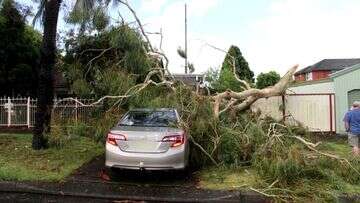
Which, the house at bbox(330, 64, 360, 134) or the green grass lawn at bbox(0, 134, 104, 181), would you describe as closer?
the green grass lawn at bbox(0, 134, 104, 181)

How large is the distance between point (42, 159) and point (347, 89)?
16.2 metres

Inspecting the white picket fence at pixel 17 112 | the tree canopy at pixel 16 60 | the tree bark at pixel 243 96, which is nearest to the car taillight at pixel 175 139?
the tree bark at pixel 243 96

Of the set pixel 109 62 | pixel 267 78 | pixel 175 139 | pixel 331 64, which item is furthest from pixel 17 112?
pixel 331 64

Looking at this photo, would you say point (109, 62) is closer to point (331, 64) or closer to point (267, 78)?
point (267, 78)

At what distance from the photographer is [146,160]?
10422mm

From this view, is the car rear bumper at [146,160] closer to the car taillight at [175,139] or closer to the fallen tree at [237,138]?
the car taillight at [175,139]

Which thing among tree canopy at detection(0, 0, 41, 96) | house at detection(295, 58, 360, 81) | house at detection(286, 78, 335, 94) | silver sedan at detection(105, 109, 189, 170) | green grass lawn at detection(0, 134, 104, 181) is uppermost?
house at detection(295, 58, 360, 81)

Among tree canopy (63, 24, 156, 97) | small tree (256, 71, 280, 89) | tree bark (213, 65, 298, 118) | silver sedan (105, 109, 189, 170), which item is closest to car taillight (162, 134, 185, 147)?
silver sedan (105, 109, 189, 170)

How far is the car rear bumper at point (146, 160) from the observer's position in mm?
10422

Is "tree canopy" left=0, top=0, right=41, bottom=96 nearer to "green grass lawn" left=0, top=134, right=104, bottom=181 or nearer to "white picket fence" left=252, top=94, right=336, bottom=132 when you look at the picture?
"green grass lawn" left=0, top=134, right=104, bottom=181

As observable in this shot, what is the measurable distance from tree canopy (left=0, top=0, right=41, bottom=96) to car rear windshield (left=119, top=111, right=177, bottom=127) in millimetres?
14199

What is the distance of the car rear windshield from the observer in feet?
37.4

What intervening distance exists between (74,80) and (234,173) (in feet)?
18.5

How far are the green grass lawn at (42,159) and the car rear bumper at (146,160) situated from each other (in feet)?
4.23
